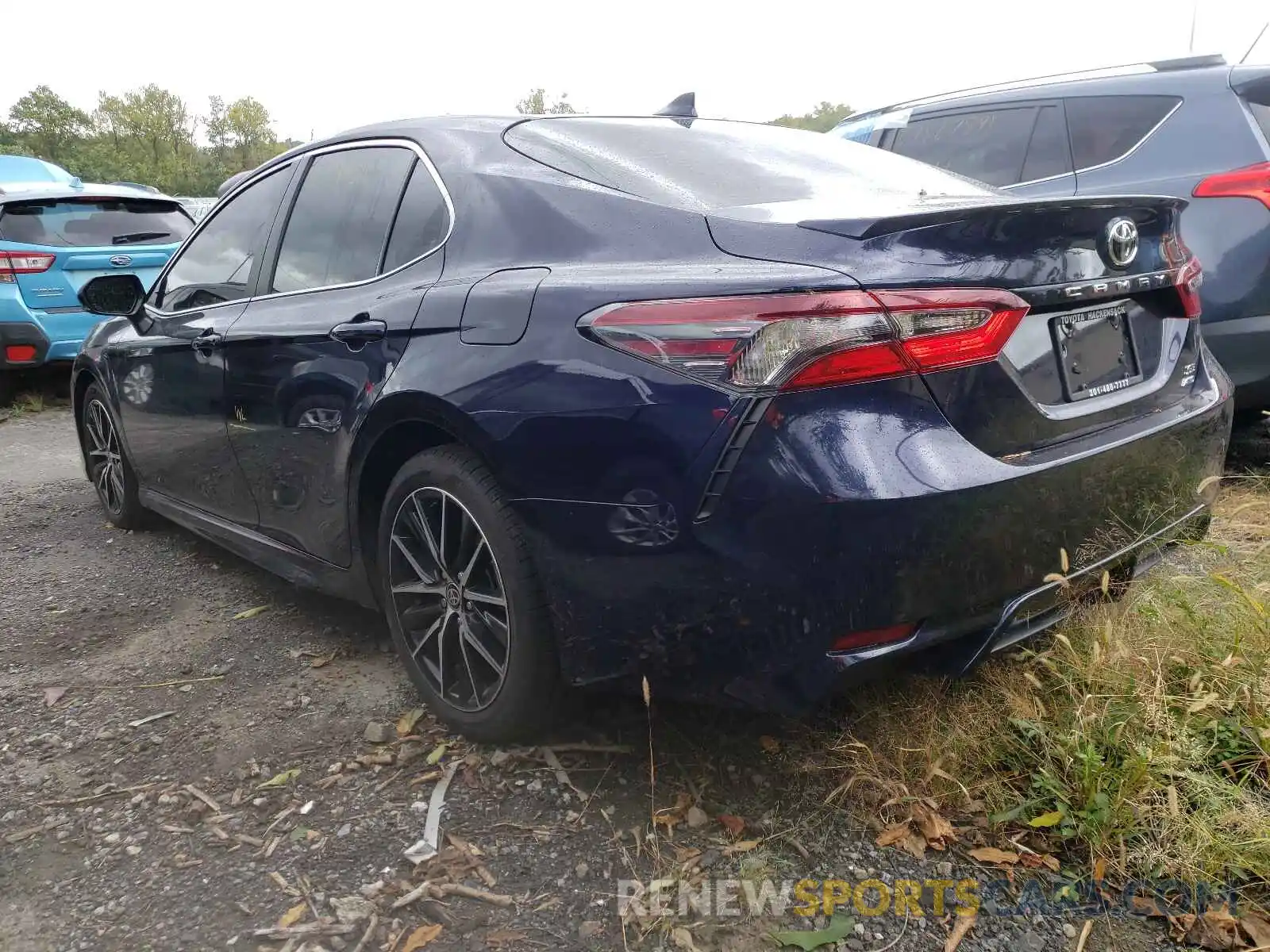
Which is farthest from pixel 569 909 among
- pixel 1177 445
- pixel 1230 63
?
pixel 1230 63

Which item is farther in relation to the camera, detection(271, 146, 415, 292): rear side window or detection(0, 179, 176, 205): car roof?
detection(0, 179, 176, 205): car roof

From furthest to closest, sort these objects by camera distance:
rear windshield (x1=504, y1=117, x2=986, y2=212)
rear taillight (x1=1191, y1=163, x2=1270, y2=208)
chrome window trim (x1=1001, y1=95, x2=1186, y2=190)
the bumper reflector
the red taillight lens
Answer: chrome window trim (x1=1001, y1=95, x2=1186, y2=190)
rear taillight (x1=1191, y1=163, x2=1270, y2=208)
the red taillight lens
rear windshield (x1=504, y1=117, x2=986, y2=212)
the bumper reflector

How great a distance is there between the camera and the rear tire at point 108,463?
4.32 metres

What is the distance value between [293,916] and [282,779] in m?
0.53

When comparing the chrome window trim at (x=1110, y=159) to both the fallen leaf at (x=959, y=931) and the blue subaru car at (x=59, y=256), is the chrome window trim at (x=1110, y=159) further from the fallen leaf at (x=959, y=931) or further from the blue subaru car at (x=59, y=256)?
the blue subaru car at (x=59, y=256)

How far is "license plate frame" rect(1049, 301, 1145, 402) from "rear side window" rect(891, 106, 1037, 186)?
2.66 m

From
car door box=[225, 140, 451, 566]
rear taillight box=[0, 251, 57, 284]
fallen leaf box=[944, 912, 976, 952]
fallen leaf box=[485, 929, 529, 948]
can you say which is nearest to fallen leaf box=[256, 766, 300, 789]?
car door box=[225, 140, 451, 566]

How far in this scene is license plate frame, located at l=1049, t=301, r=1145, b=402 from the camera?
2.01 m

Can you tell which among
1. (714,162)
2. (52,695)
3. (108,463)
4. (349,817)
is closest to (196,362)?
(52,695)

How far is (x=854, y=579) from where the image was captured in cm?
176

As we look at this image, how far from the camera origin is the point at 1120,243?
2.10 meters

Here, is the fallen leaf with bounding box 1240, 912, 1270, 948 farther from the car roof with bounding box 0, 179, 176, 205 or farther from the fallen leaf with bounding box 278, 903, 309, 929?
the car roof with bounding box 0, 179, 176, 205

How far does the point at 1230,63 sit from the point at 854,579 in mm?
3519

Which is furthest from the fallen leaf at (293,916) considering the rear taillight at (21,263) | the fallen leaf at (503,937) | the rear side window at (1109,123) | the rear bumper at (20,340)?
the rear taillight at (21,263)
